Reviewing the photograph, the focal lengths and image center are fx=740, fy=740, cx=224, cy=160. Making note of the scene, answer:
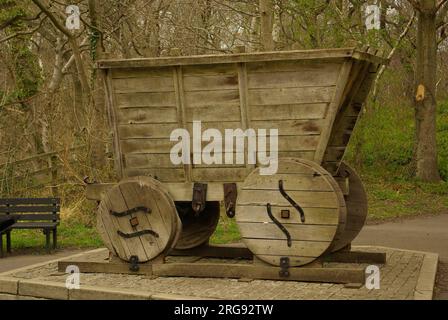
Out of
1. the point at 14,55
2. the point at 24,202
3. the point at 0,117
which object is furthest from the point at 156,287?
the point at 14,55

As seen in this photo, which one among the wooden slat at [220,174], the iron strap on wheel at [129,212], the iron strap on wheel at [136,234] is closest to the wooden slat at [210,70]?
the wooden slat at [220,174]

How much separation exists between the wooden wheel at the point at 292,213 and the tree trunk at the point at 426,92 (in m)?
11.6

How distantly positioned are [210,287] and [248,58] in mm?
2521

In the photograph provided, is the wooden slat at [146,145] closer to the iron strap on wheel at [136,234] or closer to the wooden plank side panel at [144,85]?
the wooden plank side panel at [144,85]

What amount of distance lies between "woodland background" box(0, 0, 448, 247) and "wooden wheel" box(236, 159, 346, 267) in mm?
4088

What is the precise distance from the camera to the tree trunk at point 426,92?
18516 mm

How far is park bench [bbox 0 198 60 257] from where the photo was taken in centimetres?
1171

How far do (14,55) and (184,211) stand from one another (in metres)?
13.9

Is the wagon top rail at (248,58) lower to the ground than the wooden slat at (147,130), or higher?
higher

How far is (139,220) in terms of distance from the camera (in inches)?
339

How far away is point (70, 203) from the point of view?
16109 millimetres

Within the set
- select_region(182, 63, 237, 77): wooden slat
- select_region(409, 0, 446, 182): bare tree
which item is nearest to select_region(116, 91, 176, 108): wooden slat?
select_region(182, 63, 237, 77): wooden slat

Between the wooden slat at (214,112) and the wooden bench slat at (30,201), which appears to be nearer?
the wooden slat at (214,112)

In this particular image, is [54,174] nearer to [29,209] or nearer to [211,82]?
[29,209]
